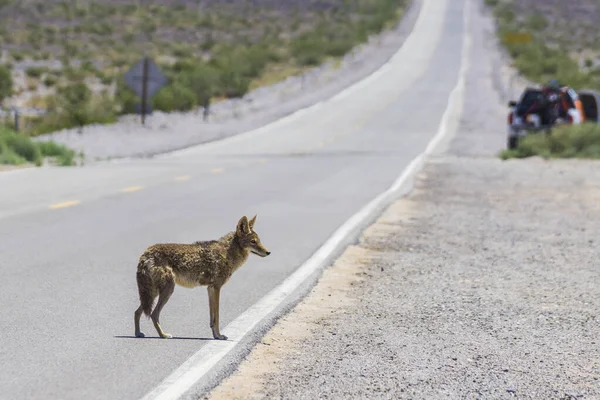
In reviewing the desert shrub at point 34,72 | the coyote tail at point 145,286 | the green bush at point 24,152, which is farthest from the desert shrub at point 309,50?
the coyote tail at point 145,286

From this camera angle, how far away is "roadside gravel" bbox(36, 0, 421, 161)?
33.6 metres

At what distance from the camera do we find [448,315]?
1017 centimetres

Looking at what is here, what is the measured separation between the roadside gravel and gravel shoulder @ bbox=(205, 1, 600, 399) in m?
14.6

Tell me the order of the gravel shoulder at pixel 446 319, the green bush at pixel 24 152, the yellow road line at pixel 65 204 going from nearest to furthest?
the gravel shoulder at pixel 446 319 → the yellow road line at pixel 65 204 → the green bush at pixel 24 152

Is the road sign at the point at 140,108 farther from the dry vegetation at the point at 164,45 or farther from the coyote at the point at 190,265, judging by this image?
the coyote at the point at 190,265

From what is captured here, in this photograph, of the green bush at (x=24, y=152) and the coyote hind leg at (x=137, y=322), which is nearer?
→ the coyote hind leg at (x=137, y=322)

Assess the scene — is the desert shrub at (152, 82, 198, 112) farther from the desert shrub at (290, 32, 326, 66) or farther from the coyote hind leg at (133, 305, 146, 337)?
the coyote hind leg at (133, 305, 146, 337)

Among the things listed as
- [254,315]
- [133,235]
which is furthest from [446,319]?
[133,235]

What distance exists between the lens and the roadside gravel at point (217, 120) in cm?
3362

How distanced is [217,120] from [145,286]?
38.2 meters

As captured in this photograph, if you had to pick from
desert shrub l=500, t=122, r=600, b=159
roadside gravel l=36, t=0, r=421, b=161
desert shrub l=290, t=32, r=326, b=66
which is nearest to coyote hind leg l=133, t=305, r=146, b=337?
roadside gravel l=36, t=0, r=421, b=161

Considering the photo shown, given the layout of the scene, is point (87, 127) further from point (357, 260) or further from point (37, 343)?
point (37, 343)

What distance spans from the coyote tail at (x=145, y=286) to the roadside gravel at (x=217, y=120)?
72.5 feet

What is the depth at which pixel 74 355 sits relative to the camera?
309 inches
